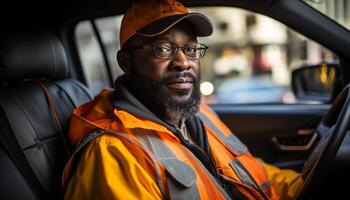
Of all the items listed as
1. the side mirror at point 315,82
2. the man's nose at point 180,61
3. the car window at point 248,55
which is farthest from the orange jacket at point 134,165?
the car window at point 248,55

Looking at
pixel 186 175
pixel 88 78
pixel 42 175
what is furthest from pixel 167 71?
pixel 88 78

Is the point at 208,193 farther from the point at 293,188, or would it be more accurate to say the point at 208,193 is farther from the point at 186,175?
the point at 293,188

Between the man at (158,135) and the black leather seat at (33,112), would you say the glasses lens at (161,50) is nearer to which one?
the man at (158,135)

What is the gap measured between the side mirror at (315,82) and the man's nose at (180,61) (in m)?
1.06

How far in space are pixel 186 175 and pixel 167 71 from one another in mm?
497

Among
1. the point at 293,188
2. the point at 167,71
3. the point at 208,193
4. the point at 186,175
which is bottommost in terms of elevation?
the point at 293,188

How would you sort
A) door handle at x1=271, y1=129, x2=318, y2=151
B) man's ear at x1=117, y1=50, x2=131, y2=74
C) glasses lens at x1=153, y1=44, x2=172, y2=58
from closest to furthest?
1. glasses lens at x1=153, y1=44, x2=172, y2=58
2. man's ear at x1=117, y1=50, x2=131, y2=74
3. door handle at x1=271, y1=129, x2=318, y2=151

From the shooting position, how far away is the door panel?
2.88m

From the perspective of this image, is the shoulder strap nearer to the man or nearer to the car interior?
the man

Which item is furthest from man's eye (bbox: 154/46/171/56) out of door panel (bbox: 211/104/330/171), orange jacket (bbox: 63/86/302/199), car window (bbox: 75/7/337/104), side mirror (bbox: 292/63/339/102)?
car window (bbox: 75/7/337/104)

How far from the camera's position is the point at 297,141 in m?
2.92

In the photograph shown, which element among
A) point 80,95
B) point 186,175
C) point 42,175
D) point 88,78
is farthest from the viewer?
point 88,78

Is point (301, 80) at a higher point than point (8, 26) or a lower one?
lower

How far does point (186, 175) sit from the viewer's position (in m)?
1.71
